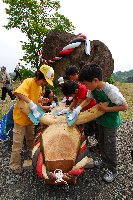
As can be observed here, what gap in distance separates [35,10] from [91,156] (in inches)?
563

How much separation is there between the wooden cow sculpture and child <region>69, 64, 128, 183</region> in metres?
0.18

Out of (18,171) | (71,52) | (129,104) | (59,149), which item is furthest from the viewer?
(71,52)

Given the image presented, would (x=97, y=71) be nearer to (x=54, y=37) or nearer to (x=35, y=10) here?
(x=54, y=37)

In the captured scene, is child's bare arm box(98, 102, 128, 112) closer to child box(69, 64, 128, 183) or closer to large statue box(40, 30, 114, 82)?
child box(69, 64, 128, 183)

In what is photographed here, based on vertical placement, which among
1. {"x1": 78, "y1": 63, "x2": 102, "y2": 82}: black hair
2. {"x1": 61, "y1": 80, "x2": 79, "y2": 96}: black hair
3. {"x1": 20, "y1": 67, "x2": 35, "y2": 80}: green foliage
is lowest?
{"x1": 61, "y1": 80, "x2": 79, "y2": 96}: black hair

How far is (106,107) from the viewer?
14.9 ft

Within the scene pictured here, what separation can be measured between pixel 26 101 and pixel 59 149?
101 cm

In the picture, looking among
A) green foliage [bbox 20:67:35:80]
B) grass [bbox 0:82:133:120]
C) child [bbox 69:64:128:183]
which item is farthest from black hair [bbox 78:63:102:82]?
green foliage [bbox 20:67:35:80]

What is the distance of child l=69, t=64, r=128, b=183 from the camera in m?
4.39

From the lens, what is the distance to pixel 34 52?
63.6ft

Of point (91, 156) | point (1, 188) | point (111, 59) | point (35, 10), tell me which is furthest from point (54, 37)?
point (1, 188)

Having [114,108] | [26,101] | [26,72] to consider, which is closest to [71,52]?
[26,72]

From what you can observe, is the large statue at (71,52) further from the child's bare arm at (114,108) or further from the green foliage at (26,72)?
the child's bare arm at (114,108)

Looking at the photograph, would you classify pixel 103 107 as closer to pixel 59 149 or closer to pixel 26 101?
pixel 59 149
